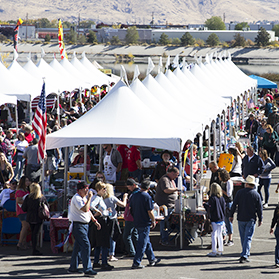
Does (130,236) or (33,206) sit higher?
(33,206)

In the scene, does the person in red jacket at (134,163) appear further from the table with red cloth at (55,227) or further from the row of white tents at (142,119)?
the table with red cloth at (55,227)

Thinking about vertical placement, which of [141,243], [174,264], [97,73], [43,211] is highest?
[97,73]

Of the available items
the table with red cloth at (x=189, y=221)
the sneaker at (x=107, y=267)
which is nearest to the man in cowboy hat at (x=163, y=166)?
the table with red cloth at (x=189, y=221)

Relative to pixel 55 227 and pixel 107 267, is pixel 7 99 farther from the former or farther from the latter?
pixel 107 267

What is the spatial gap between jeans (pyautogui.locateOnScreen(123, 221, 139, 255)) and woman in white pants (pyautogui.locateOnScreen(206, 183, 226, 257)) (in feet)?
4.22

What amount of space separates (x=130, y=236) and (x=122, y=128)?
7.94 ft

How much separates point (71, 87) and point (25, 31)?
153655mm

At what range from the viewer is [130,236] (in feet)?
28.3

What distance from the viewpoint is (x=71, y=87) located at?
2270cm

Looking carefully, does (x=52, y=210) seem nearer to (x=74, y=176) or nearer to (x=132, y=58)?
(x=74, y=176)

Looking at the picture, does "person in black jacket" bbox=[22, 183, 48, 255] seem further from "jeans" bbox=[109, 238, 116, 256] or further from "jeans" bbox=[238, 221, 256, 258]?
"jeans" bbox=[238, 221, 256, 258]

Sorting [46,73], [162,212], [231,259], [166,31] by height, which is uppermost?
[166,31]

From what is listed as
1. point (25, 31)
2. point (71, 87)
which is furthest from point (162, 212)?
point (25, 31)

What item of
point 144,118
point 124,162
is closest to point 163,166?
point 144,118
